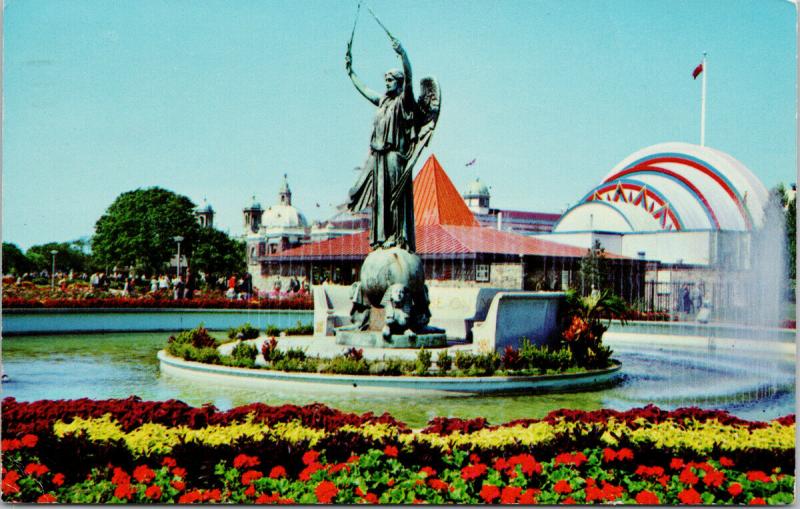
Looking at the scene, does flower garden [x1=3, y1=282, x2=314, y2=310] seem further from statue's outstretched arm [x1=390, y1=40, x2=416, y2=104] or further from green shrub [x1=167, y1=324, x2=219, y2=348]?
statue's outstretched arm [x1=390, y1=40, x2=416, y2=104]

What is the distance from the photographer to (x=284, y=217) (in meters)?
90.5

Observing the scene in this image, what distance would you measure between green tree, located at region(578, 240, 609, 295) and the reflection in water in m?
16.2

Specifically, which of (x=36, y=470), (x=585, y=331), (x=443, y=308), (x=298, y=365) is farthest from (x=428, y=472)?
(x=443, y=308)

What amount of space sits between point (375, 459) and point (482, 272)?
26.2 m

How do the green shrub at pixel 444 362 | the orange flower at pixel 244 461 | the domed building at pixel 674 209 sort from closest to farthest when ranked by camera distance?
the orange flower at pixel 244 461, the green shrub at pixel 444 362, the domed building at pixel 674 209

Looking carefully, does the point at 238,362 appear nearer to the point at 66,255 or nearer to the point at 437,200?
the point at 437,200

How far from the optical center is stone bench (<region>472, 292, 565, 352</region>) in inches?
422

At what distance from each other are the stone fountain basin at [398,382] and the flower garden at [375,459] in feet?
8.76

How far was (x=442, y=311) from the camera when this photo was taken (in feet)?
47.0

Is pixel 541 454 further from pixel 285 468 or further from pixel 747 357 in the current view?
pixel 747 357

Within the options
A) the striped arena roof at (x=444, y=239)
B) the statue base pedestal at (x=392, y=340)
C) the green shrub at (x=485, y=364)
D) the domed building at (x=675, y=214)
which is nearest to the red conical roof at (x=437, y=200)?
the striped arena roof at (x=444, y=239)

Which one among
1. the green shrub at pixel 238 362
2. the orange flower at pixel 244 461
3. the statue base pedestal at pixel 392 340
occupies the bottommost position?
the orange flower at pixel 244 461

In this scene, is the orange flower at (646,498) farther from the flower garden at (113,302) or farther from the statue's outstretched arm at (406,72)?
the flower garden at (113,302)

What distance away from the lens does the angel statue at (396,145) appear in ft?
37.6
